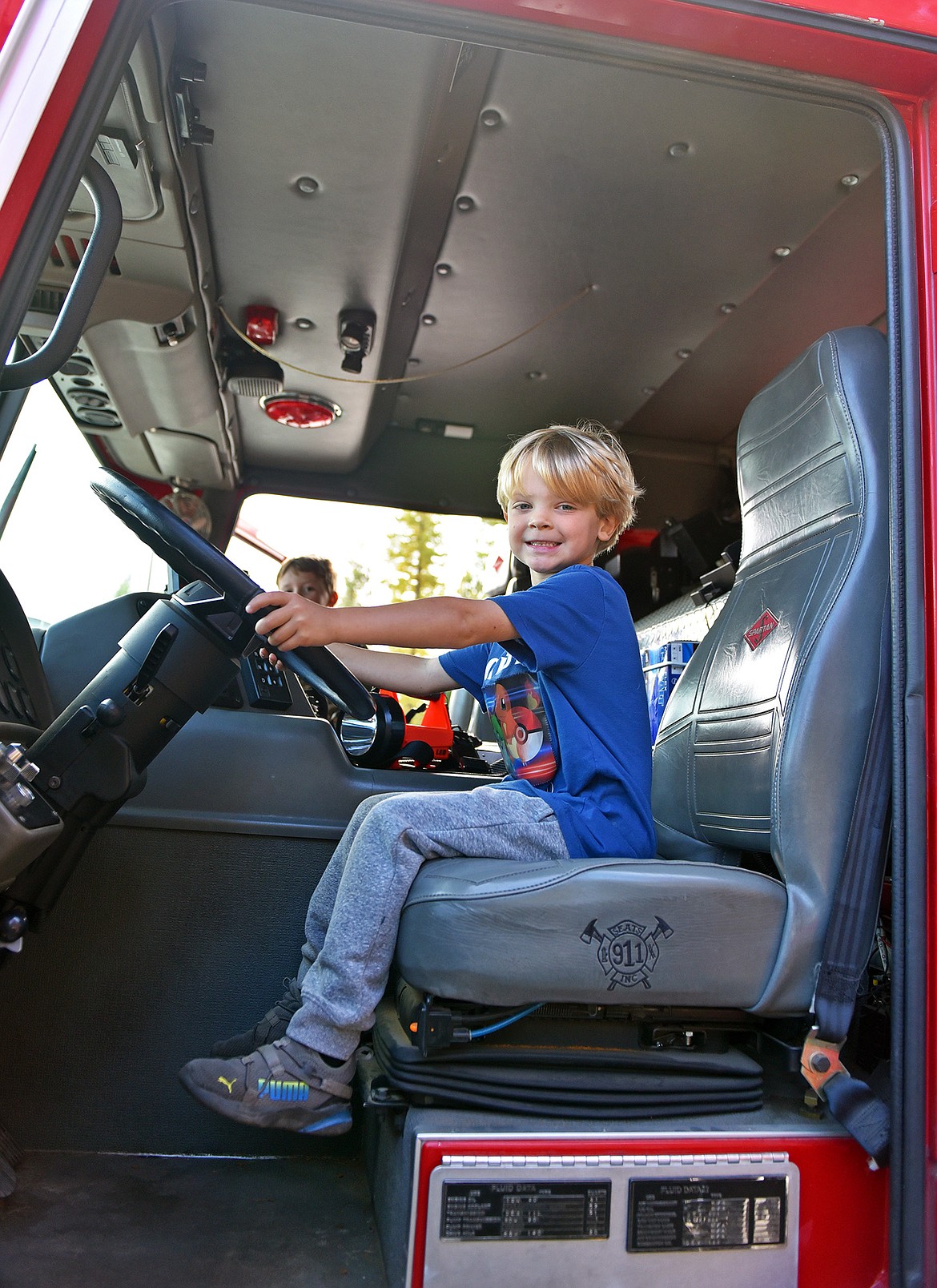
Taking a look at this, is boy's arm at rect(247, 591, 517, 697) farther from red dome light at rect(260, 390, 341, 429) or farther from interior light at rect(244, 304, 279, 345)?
red dome light at rect(260, 390, 341, 429)

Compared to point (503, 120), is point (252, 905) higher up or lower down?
lower down

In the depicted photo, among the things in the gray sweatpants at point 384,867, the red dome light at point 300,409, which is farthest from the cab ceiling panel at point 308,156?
the gray sweatpants at point 384,867

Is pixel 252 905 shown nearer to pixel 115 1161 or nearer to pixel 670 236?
pixel 115 1161

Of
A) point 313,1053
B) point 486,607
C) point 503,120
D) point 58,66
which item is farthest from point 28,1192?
point 503,120

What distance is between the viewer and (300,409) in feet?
8.02

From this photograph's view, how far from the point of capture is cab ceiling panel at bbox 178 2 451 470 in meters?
1.48

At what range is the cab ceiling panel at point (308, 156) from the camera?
4.86 ft

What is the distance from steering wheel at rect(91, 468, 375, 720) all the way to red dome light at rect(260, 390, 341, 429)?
122 centimetres

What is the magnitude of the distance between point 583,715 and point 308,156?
109 centimetres

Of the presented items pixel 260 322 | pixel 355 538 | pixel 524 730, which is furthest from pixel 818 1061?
pixel 355 538

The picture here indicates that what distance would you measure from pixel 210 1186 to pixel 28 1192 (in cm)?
22

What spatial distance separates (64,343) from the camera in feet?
2.84

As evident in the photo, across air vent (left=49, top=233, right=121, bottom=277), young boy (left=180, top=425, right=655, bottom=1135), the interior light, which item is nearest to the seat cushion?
young boy (left=180, top=425, right=655, bottom=1135)

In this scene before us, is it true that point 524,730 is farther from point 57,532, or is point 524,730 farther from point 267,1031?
point 57,532
